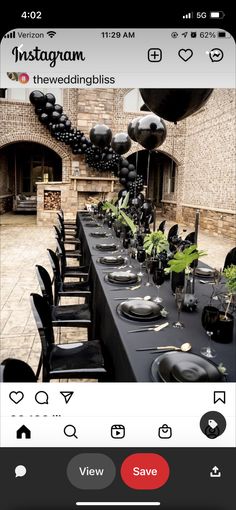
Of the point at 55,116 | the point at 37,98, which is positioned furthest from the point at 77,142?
the point at 37,98

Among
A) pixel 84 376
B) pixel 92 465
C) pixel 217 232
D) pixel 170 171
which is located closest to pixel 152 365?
pixel 92 465

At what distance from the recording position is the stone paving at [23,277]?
269 centimetres

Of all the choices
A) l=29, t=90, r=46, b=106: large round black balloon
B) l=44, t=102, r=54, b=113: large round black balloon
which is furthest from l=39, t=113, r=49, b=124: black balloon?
l=29, t=90, r=46, b=106: large round black balloon

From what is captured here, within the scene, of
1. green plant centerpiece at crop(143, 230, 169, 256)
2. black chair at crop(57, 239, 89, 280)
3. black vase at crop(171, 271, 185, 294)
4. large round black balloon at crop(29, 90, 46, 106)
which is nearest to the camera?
black vase at crop(171, 271, 185, 294)

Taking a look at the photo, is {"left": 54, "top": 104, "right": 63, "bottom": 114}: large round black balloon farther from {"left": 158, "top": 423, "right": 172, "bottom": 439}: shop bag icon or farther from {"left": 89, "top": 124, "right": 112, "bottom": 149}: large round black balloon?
{"left": 158, "top": 423, "right": 172, "bottom": 439}: shop bag icon

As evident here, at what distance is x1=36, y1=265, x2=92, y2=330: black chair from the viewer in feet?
7.13

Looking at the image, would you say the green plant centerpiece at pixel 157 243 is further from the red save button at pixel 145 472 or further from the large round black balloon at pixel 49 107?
the large round black balloon at pixel 49 107

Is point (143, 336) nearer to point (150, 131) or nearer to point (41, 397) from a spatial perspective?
point (41, 397)

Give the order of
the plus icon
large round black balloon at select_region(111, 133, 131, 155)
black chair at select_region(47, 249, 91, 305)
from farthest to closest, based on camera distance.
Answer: large round black balloon at select_region(111, 133, 131, 155) → black chair at select_region(47, 249, 91, 305) → the plus icon

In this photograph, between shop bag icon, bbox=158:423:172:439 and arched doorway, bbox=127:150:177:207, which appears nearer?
shop bag icon, bbox=158:423:172:439

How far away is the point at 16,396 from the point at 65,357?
3.25 ft

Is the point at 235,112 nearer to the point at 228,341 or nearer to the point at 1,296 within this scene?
the point at 1,296

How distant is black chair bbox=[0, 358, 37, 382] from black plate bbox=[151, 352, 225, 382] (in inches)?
13.6

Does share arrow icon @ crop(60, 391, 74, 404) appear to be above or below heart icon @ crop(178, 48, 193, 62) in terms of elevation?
below
